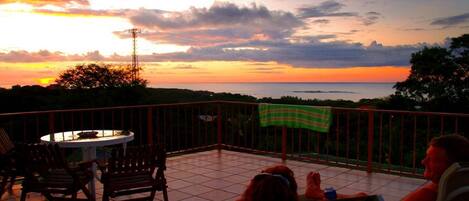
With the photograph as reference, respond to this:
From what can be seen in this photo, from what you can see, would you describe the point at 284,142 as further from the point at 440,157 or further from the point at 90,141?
the point at 440,157

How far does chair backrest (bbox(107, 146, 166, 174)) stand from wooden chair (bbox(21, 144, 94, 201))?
0.38 m

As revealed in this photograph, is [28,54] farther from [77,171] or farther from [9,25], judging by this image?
[77,171]

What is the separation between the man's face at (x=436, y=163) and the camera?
7.36 ft

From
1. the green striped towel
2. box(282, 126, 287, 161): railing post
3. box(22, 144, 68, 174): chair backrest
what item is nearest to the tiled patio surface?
box(282, 126, 287, 161): railing post

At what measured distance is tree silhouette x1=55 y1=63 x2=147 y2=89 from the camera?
74.6ft

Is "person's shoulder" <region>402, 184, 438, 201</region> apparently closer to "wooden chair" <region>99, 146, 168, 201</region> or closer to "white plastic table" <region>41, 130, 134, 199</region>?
"wooden chair" <region>99, 146, 168, 201</region>

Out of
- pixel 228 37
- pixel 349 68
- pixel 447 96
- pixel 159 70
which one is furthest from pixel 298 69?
pixel 447 96

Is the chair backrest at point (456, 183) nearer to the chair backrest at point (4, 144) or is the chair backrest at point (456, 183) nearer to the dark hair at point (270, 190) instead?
the dark hair at point (270, 190)

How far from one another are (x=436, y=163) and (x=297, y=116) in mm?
4612

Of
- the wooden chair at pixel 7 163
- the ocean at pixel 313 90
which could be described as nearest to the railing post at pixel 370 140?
the wooden chair at pixel 7 163

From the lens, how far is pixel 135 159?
4.13 m

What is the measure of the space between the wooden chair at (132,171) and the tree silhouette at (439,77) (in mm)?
18523

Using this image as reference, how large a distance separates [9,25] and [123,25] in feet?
8.31

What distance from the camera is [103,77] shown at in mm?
23984
